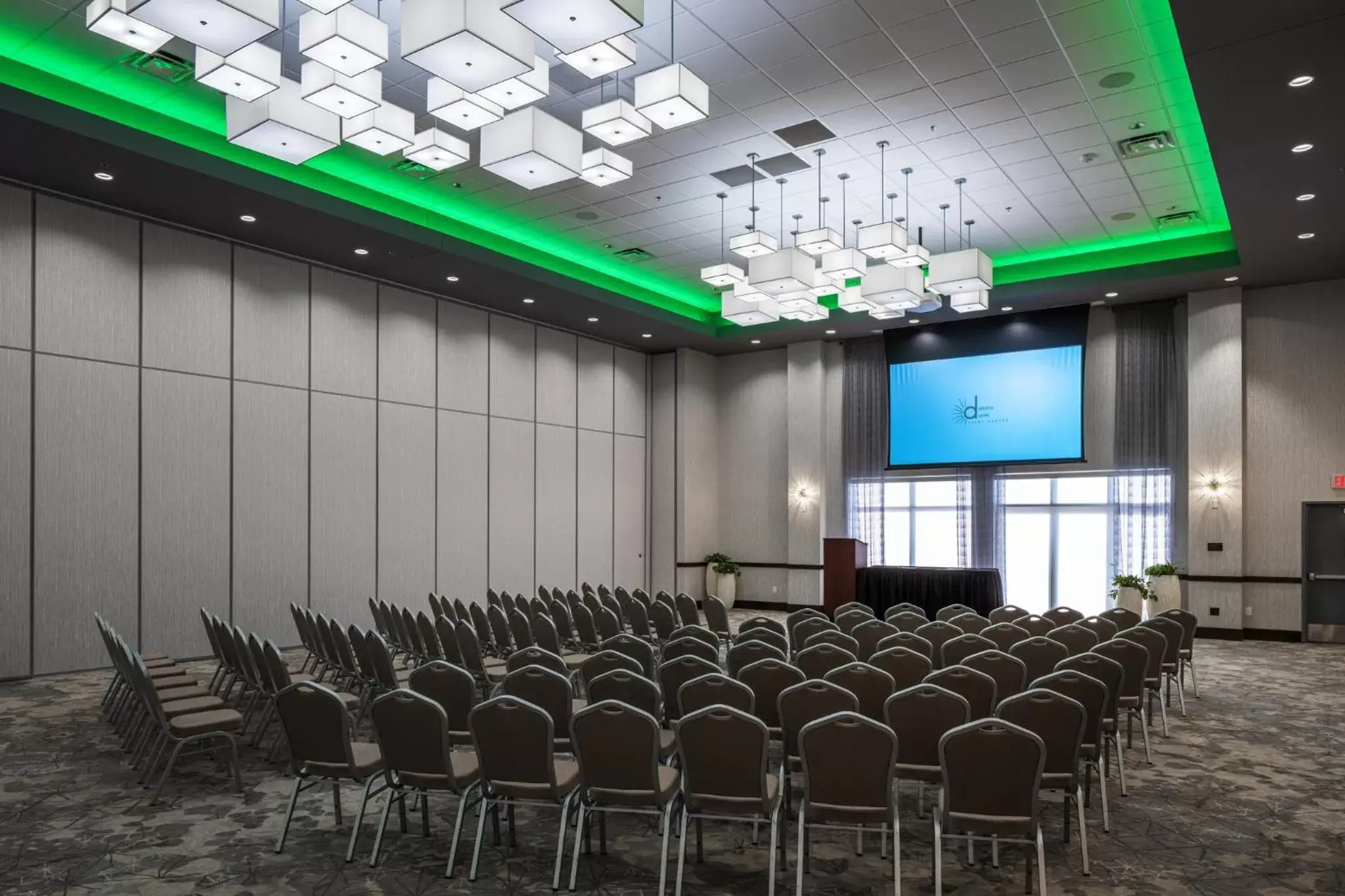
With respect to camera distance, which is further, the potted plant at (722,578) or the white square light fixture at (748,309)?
the potted plant at (722,578)

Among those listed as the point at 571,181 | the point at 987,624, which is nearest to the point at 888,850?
the point at 987,624

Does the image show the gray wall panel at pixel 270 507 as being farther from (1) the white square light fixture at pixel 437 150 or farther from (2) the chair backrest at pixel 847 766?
(2) the chair backrest at pixel 847 766

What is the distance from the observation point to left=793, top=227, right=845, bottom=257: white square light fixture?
9.69 m

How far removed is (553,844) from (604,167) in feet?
17.7

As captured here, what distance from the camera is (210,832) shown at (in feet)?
15.7

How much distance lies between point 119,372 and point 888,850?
30.7ft

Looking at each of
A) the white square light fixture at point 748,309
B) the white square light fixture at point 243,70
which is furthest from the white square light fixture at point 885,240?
the white square light fixture at point 243,70

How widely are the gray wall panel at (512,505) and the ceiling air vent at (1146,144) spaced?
372 inches

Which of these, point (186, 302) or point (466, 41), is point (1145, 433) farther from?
point (186, 302)

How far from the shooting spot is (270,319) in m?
11.5

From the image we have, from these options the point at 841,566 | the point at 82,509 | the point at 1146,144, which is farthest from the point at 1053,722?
the point at 841,566

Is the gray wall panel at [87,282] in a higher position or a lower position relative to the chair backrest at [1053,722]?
higher

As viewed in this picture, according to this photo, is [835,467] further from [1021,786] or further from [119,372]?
[1021,786]

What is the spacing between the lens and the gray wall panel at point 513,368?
14.6 meters
